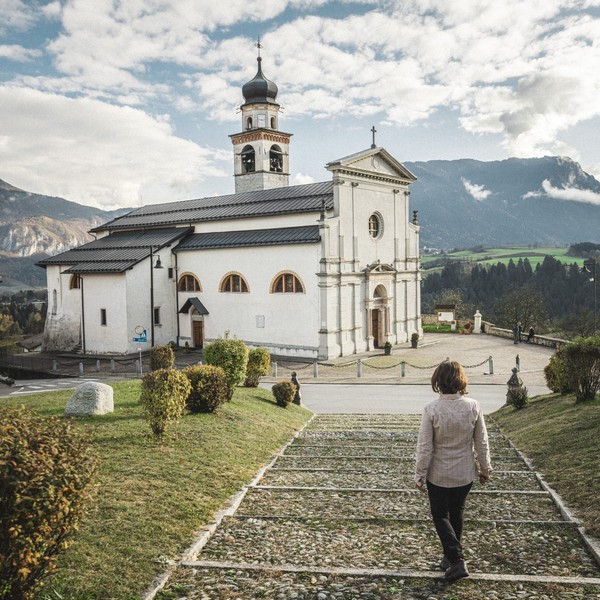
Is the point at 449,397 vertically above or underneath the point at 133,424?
above

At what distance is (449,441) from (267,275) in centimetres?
2997

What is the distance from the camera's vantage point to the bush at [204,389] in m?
13.3

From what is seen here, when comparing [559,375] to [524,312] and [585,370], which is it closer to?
[585,370]

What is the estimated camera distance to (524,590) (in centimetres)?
507

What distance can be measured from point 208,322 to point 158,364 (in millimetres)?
17261

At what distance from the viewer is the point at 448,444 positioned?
566 cm

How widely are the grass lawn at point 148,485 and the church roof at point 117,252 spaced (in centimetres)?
2254

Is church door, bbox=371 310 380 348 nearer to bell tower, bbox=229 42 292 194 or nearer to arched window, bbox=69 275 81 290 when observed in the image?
bell tower, bbox=229 42 292 194

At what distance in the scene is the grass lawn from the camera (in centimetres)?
563

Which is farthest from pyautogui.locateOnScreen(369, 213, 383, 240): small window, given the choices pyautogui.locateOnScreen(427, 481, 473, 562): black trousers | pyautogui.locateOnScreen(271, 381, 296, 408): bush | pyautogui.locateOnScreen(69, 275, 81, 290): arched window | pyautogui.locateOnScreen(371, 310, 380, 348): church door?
pyautogui.locateOnScreen(427, 481, 473, 562): black trousers

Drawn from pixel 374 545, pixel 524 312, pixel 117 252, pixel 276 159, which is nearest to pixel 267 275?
pixel 117 252

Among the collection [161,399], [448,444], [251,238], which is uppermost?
[251,238]

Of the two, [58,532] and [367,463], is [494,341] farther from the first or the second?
[58,532]

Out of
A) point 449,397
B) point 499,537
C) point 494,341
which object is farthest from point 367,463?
point 494,341
